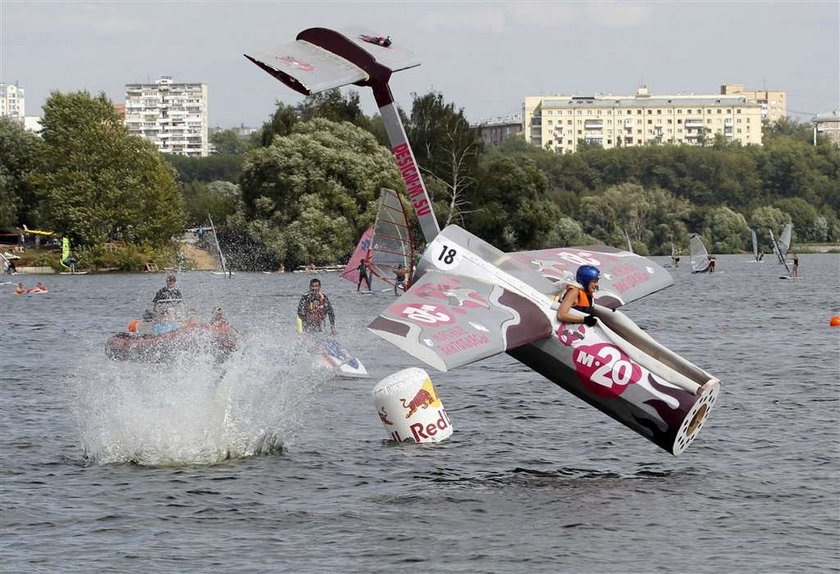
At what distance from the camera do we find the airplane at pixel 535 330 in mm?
16641

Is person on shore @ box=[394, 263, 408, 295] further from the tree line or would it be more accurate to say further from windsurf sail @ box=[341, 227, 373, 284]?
the tree line

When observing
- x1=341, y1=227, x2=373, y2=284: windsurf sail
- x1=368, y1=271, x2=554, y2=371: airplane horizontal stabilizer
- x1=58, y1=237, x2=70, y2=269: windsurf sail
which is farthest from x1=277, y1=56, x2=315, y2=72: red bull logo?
x1=58, y1=237, x2=70, y2=269: windsurf sail

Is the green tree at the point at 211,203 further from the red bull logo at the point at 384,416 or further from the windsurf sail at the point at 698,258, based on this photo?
the red bull logo at the point at 384,416

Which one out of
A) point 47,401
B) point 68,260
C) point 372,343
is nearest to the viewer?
point 47,401

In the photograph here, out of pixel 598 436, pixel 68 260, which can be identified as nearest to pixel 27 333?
pixel 598 436

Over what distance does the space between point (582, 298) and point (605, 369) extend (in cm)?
111

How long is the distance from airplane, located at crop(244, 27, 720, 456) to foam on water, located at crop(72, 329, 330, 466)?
10.9ft

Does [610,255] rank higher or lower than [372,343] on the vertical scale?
higher

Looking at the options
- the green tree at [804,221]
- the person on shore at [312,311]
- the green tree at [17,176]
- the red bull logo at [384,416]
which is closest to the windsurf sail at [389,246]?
the person on shore at [312,311]

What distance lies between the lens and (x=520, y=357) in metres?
18.8

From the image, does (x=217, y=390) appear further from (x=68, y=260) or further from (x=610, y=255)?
(x=68, y=260)

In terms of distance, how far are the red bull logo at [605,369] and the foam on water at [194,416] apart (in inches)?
194

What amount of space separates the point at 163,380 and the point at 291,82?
5104 mm

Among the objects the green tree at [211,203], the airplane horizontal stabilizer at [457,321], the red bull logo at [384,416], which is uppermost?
the green tree at [211,203]
